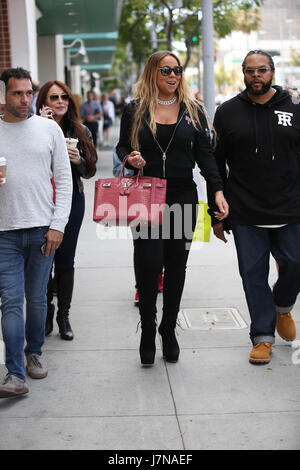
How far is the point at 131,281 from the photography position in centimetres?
734

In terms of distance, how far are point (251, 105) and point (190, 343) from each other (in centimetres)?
177

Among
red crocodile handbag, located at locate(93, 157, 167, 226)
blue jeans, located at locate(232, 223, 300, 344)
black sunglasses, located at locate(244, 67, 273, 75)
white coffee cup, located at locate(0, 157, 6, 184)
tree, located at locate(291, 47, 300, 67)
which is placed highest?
black sunglasses, located at locate(244, 67, 273, 75)

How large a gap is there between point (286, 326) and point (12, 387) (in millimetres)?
2047

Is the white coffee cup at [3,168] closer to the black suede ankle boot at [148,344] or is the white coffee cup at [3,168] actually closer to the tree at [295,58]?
the black suede ankle boot at [148,344]

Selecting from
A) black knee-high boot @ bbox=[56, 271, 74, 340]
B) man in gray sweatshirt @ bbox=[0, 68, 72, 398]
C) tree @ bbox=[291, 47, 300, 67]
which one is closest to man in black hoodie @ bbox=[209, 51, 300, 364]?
man in gray sweatshirt @ bbox=[0, 68, 72, 398]

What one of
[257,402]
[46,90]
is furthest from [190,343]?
[46,90]

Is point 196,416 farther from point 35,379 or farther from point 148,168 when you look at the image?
point 148,168

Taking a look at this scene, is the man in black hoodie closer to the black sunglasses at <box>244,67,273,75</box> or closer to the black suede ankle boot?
the black sunglasses at <box>244,67,273,75</box>

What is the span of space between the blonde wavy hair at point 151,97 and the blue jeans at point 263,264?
86cm

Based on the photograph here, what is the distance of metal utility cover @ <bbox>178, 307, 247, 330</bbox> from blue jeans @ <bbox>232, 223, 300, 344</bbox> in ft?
2.51

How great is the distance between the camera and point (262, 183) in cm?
482

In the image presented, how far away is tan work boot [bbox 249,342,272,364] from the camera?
15.9 ft
